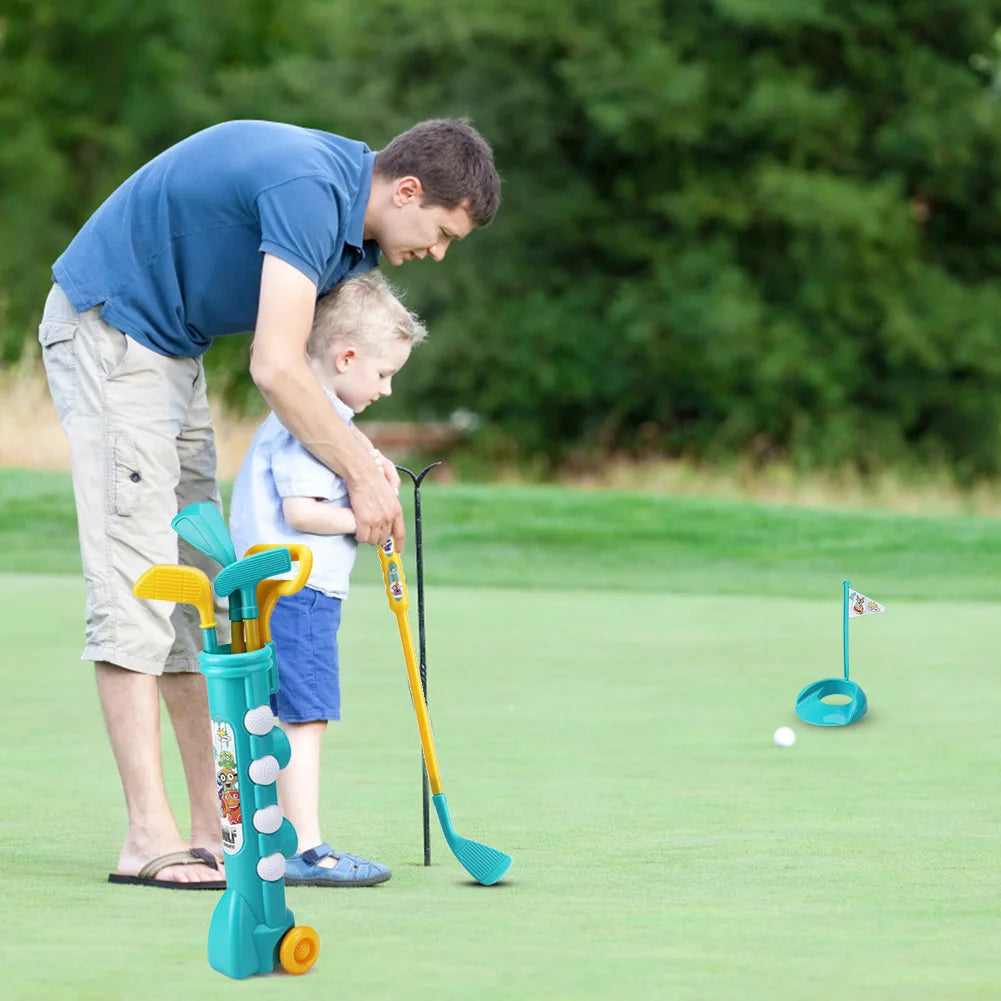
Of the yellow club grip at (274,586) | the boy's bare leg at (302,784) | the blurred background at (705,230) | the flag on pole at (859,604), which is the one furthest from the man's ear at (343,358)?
the blurred background at (705,230)

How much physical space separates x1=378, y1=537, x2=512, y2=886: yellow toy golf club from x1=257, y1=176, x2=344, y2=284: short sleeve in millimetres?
579

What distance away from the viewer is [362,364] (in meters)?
3.97

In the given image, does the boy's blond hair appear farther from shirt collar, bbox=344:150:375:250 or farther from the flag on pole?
the flag on pole

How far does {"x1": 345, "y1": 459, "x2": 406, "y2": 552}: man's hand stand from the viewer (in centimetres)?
379

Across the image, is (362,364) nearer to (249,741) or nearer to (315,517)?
(315,517)

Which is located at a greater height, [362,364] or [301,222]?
[301,222]

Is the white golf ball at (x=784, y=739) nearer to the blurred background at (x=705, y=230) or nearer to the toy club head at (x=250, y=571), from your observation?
the toy club head at (x=250, y=571)

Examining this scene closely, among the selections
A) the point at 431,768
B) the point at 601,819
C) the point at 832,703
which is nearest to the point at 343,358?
the point at 431,768

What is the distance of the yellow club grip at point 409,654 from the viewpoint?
3818mm

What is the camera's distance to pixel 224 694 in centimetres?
298

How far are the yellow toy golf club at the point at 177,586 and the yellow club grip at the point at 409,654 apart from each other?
0.78 meters

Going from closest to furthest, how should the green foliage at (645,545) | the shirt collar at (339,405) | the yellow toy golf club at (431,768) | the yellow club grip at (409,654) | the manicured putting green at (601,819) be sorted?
the manicured putting green at (601,819)
the yellow toy golf club at (431,768)
the yellow club grip at (409,654)
the shirt collar at (339,405)
the green foliage at (645,545)

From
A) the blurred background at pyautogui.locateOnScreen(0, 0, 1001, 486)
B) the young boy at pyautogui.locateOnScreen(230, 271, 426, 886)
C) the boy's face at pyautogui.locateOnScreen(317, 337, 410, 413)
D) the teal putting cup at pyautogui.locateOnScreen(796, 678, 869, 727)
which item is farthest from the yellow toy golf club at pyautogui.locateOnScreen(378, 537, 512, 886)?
the blurred background at pyautogui.locateOnScreen(0, 0, 1001, 486)

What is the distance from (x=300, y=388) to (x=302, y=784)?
2.53ft
